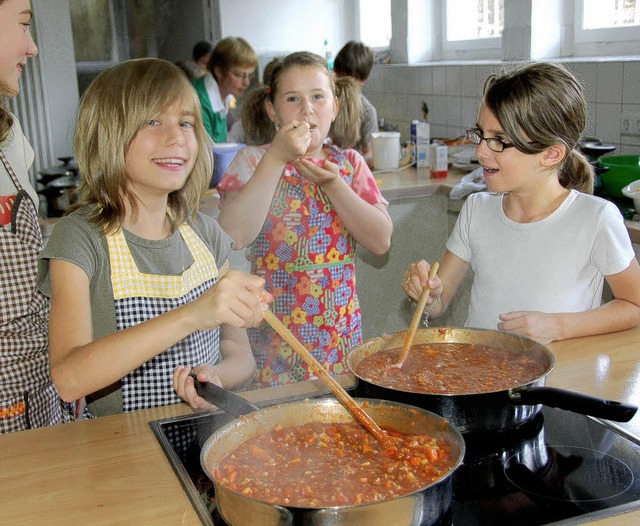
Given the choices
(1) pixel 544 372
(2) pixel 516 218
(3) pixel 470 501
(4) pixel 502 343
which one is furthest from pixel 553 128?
(3) pixel 470 501

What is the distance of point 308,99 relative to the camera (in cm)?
189

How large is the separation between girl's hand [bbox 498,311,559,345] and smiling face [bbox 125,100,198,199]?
A: 0.63 m

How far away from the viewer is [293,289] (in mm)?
1941

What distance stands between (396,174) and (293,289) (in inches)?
62.2

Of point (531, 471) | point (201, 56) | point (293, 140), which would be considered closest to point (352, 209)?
point (293, 140)

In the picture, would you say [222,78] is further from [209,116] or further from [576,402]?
[576,402]

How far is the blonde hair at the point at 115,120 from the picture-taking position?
1.30m

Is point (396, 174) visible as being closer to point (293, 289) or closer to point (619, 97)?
point (619, 97)

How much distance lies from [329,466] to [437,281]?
52cm

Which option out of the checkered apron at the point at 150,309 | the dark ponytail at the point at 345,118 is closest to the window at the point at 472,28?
the dark ponytail at the point at 345,118

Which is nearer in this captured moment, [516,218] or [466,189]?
[516,218]

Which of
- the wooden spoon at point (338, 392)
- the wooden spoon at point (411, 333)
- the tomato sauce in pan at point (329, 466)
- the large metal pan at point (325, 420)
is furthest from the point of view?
the wooden spoon at point (411, 333)

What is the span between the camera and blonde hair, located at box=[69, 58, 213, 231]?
4.27ft

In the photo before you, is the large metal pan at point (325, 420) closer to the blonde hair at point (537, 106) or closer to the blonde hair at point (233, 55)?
the blonde hair at point (537, 106)
